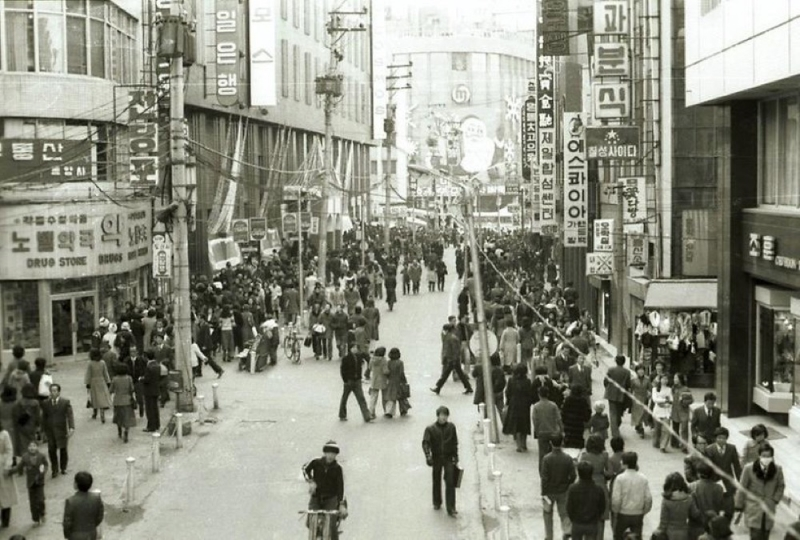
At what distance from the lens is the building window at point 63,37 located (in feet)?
95.0

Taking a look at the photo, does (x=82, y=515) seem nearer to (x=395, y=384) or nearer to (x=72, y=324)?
(x=395, y=384)

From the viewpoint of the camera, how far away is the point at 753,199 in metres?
21.5

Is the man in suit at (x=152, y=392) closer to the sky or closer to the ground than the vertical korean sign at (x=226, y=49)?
closer to the ground

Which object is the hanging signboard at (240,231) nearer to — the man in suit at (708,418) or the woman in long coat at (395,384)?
the woman in long coat at (395,384)

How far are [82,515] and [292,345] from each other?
18.2 m

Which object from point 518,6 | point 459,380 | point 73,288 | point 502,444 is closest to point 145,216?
point 73,288

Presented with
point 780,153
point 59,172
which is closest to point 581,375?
point 780,153

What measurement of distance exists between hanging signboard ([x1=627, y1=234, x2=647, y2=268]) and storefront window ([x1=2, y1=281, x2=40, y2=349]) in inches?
597

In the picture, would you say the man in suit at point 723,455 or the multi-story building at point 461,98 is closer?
the man in suit at point 723,455

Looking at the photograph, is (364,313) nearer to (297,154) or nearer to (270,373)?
(270,373)

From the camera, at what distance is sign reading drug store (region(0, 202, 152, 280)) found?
1173 inches

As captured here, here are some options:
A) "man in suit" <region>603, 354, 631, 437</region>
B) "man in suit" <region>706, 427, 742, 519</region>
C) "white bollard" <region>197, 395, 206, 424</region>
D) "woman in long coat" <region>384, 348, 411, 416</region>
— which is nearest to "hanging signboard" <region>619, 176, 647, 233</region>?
"woman in long coat" <region>384, 348, 411, 416</region>

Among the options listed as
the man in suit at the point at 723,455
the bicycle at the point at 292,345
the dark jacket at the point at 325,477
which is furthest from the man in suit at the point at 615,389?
the bicycle at the point at 292,345

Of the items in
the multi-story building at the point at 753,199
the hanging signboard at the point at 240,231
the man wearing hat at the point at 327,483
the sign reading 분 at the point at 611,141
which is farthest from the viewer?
the hanging signboard at the point at 240,231
